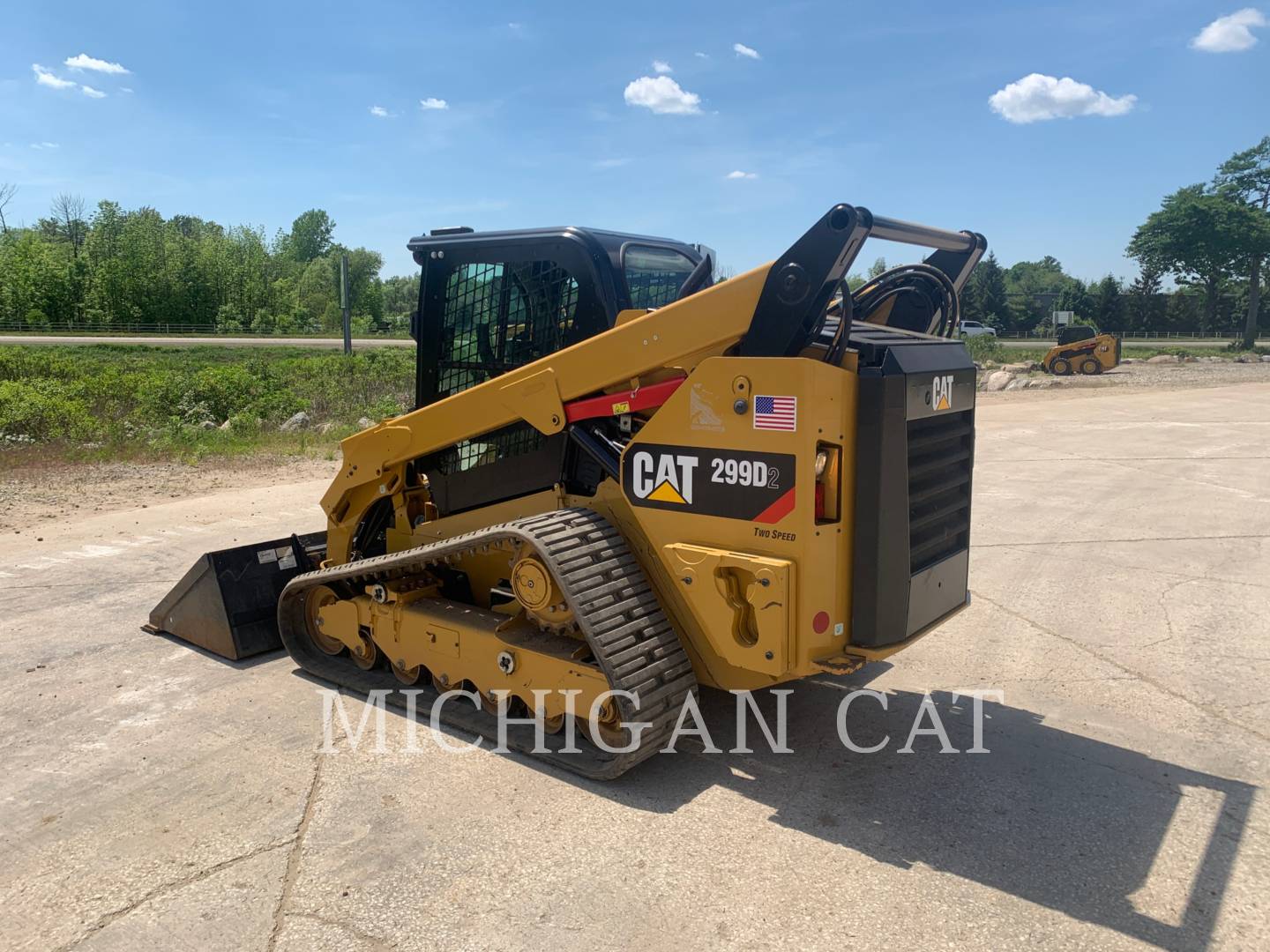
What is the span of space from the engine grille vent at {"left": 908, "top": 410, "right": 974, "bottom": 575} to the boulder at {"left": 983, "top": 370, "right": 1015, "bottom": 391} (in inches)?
964

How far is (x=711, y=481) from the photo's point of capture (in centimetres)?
383

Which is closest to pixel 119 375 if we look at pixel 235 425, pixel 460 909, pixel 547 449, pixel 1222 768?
pixel 235 425

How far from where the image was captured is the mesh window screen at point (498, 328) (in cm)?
473

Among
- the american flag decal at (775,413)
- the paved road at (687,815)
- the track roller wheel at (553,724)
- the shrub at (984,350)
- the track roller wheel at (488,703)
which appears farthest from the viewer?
the shrub at (984,350)

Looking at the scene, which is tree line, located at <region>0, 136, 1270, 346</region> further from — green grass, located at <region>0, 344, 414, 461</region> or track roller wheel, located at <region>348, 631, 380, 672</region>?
track roller wheel, located at <region>348, 631, 380, 672</region>

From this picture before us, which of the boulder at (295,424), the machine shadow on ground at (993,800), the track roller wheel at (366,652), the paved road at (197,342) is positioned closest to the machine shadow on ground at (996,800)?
the machine shadow on ground at (993,800)

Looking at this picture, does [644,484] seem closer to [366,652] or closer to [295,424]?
[366,652]

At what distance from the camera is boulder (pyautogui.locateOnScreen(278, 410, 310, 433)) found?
52.8 feet

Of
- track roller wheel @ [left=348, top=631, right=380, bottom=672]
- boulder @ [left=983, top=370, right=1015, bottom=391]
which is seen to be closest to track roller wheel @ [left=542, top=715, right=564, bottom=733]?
track roller wheel @ [left=348, top=631, right=380, bottom=672]

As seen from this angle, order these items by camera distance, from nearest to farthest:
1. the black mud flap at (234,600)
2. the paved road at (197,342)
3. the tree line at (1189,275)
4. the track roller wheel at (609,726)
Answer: the track roller wheel at (609,726), the black mud flap at (234,600), the paved road at (197,342), the tree line at (1189,275)

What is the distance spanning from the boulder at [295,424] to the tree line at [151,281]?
4837cm

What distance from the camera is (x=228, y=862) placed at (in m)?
3.39

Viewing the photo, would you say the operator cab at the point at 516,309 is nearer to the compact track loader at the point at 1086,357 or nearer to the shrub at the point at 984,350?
the compact track loader at the point at 1086,357

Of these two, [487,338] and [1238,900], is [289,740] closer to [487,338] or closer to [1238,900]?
[487,338]
